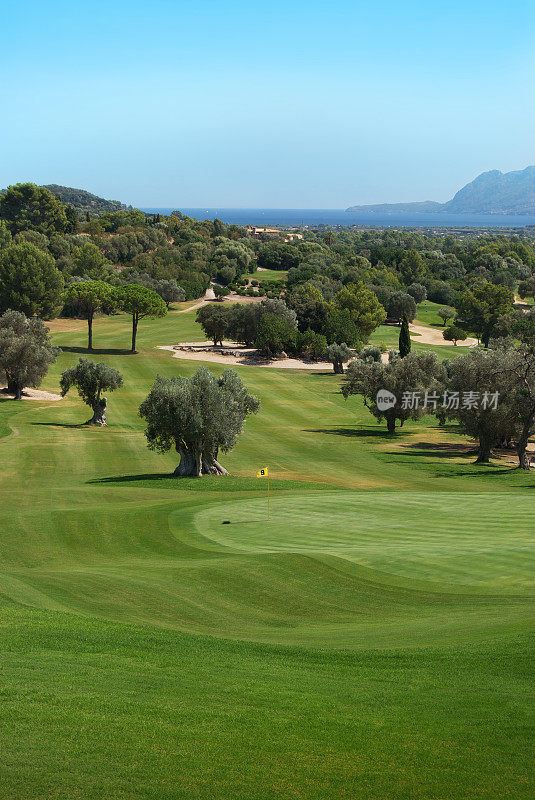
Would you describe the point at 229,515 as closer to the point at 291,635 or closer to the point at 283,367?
the point at 291,635

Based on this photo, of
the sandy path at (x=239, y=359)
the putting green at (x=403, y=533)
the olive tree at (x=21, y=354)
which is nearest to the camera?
the putting green at (x=403, y=533)

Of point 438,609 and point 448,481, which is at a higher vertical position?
point 438,609

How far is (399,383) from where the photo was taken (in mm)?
62844

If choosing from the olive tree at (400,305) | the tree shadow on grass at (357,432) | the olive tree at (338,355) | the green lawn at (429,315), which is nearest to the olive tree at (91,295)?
the olive tree at (338,355)

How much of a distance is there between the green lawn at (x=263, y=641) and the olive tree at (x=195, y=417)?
3.08m

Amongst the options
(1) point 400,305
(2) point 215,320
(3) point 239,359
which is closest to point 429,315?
(1) point 400,305

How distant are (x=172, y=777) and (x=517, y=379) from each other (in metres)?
43.6

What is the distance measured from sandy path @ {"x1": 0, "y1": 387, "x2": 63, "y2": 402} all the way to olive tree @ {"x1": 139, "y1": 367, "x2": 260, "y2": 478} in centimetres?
3442

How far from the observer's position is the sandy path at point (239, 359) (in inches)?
4208

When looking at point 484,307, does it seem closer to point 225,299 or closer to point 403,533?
point 225,299

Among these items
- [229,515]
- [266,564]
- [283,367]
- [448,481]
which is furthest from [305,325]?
[266,564]

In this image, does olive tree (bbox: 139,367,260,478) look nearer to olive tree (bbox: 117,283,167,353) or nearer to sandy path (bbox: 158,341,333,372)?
sandy path (bbox: 158,341,333,372)

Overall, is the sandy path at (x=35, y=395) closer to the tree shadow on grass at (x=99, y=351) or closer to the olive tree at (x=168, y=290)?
the tree shadow on grass at (x=99, y=351)

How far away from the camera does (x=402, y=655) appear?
51.6 ft
